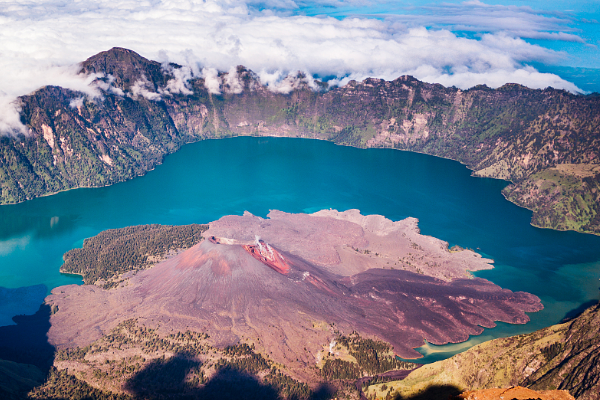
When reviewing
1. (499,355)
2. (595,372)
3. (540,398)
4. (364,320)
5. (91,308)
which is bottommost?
(91,308)

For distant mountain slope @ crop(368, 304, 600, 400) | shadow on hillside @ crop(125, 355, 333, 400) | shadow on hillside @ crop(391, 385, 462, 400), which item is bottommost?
shadow on hillside @ crop(125, 355, 333, 400)

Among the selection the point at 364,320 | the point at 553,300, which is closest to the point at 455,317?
the point at 364,320

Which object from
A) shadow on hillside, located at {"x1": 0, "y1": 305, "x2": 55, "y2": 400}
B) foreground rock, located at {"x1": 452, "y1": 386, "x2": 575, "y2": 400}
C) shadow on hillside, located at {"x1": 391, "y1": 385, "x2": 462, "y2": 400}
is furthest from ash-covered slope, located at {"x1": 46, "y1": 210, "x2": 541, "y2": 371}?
foreground rock, located at {"x1": 452, "y1": 386, "x2": 575, "y2": 400}

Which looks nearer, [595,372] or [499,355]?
[595,372]

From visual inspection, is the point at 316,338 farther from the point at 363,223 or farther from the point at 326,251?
the point at 363,223

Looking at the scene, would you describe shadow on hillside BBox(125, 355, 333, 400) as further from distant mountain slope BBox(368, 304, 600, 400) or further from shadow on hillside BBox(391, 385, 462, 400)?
distant mountain slope BBox(368, 304, 600, 400)

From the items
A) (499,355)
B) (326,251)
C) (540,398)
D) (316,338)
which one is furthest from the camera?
(326,251)

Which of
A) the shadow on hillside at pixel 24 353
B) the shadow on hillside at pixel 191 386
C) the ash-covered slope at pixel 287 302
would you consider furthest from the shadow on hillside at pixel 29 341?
the shadow on hillside at pixel 191 386
